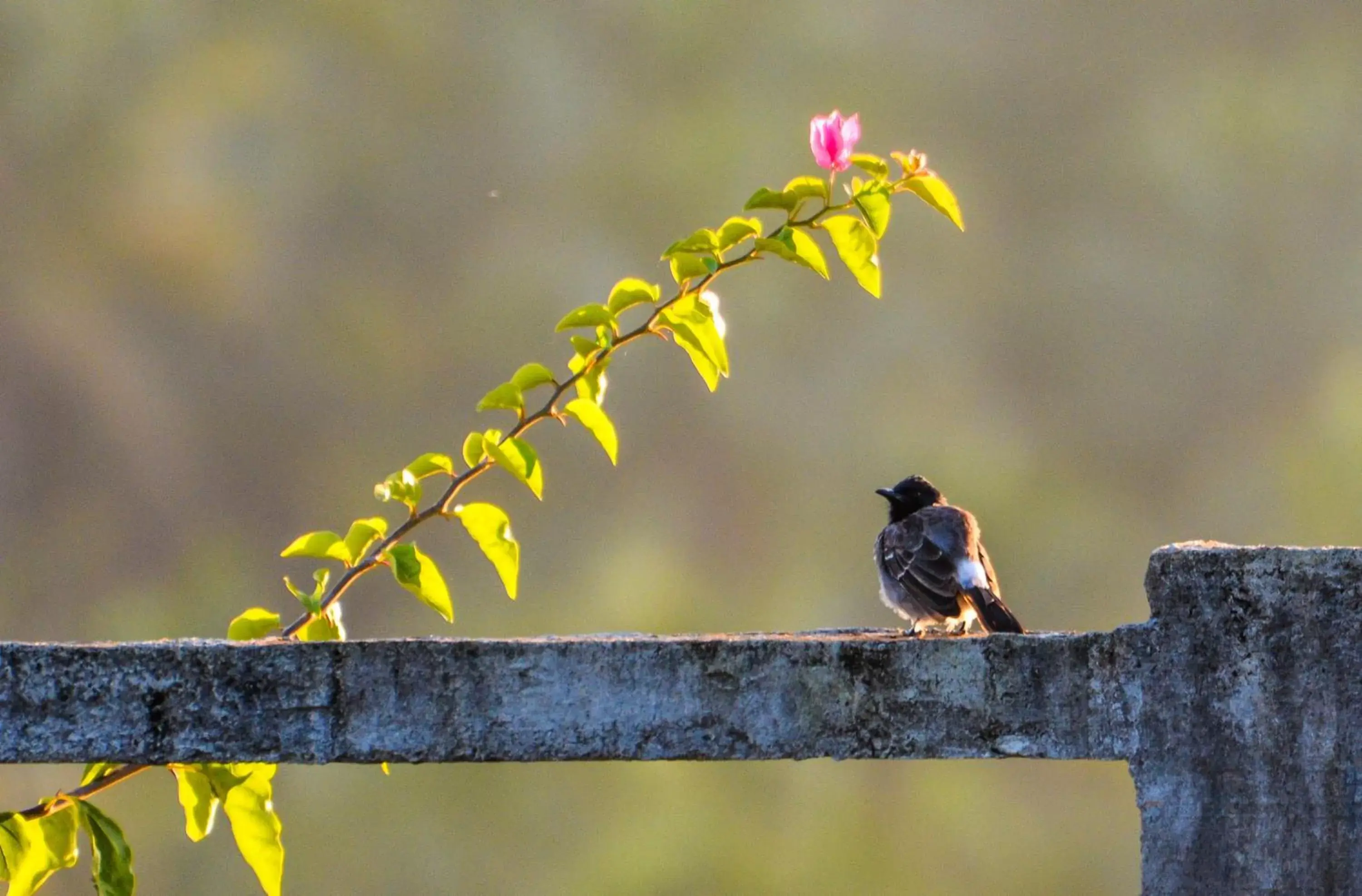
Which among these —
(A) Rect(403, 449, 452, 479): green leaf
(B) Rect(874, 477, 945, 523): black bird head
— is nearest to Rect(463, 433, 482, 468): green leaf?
(A) Rect(403, 449, 452, 479): green leaf

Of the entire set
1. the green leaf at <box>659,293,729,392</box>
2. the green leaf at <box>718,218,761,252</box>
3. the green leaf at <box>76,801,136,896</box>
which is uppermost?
the green leaf at <box>718,218,761,252</box>

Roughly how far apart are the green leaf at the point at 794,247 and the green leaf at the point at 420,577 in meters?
0.89

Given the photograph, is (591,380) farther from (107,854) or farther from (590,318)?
(107,854)

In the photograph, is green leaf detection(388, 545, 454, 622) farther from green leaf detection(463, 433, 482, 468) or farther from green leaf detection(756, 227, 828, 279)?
green leaf detection(756, 227, 828, 279)

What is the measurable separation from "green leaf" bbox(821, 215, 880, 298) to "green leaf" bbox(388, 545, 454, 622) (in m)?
1.00

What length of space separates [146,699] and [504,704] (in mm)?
540

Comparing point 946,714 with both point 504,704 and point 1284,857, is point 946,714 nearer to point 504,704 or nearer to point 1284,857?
point 1284,857

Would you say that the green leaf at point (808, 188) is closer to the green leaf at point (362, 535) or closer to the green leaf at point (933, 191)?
the green leaf at point (933, 191)

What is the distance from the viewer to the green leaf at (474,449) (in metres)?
2.70

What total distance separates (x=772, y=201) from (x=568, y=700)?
3.67 feet

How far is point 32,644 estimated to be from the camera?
6.70 feet

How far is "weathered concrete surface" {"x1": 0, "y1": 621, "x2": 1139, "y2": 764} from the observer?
2.01 m

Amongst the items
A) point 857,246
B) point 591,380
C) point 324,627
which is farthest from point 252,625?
point 857,246

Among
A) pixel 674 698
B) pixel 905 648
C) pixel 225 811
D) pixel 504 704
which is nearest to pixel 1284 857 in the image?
pixel 905 648
